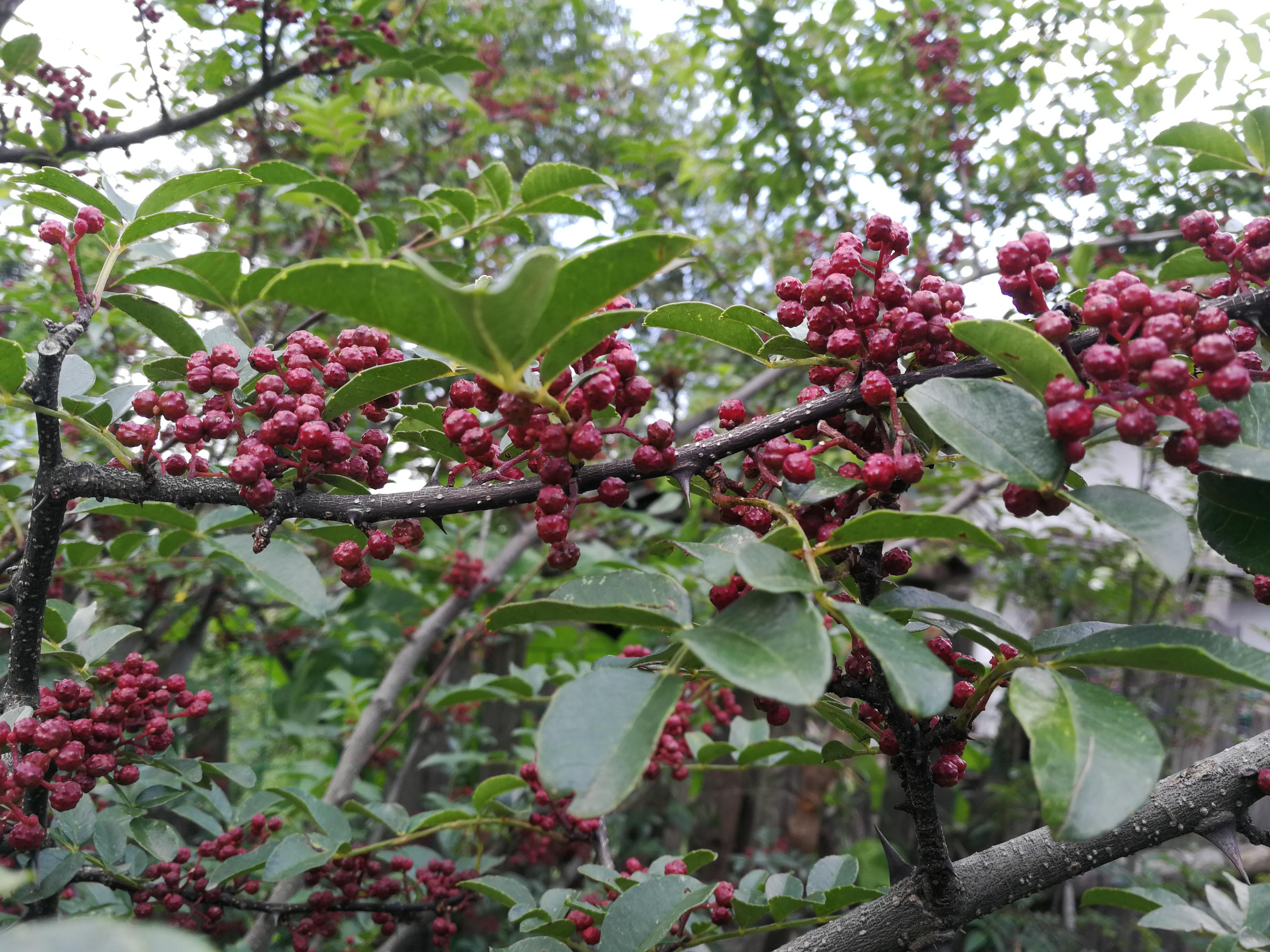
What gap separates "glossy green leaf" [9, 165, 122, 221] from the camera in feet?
3.30

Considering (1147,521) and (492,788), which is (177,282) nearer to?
(492,788)

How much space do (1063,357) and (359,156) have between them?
12.6 ft

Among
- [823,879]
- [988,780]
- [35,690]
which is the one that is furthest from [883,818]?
[35,690]

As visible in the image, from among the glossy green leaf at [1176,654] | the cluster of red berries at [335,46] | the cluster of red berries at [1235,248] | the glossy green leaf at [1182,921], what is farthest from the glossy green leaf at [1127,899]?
the cluster of red berries at [335,46]

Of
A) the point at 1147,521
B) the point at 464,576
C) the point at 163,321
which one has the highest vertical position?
the point at 163,321

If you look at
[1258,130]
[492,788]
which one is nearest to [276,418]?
[492,788]

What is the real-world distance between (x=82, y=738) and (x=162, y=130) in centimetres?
179

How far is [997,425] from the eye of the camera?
70cm

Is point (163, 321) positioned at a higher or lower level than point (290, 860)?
higher

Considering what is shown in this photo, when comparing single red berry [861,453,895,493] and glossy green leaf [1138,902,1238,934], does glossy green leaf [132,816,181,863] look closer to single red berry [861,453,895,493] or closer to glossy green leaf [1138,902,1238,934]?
single red berry [861,453,895,493]

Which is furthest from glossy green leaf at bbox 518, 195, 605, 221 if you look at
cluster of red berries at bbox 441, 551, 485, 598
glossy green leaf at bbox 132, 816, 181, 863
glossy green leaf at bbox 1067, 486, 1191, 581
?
cluster of red berries at bbox 441, 551, 485, 598

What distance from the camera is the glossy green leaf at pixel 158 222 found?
3.35ft

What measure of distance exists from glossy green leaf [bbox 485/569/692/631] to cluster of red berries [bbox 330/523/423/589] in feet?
0.87

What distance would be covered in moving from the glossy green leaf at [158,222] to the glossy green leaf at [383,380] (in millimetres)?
359
